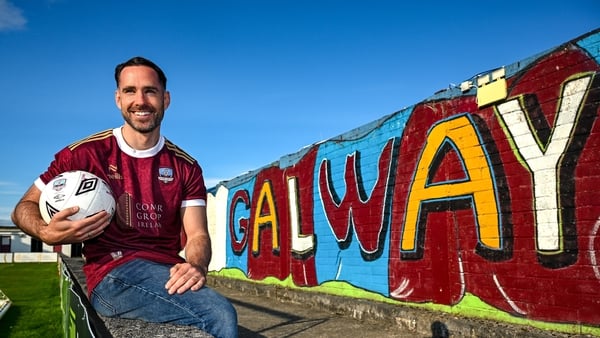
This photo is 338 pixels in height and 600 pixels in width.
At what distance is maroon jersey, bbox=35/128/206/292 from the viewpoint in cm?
219

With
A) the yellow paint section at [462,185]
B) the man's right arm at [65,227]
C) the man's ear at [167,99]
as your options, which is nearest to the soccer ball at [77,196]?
the man's right arm at [65,227]

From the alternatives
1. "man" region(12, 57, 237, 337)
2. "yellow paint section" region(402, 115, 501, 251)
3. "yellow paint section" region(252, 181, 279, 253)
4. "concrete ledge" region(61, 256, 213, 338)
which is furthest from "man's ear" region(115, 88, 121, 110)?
"yellow paint section" region(252, 181, 279, 253)

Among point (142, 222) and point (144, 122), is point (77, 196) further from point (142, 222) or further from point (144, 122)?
point (144, 122)

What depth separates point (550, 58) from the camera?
5.44 meters

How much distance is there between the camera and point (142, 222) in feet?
7.35

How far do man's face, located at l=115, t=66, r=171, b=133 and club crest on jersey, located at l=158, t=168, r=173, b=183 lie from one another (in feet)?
0.65

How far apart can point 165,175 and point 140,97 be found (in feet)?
1.24

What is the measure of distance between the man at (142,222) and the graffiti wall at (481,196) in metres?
4.11

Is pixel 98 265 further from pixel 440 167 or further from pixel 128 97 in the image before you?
pixel 440 167

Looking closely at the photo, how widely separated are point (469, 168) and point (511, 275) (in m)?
1.43

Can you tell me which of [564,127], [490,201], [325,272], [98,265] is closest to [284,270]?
[325,272]

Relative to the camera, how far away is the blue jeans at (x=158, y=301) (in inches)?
77.9

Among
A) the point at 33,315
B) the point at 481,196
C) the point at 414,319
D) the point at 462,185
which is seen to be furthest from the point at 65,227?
the point at 33,315

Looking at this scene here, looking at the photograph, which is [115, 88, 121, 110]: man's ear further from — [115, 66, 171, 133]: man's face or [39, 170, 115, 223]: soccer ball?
[39, 170, 115, 223]: soccer ball
